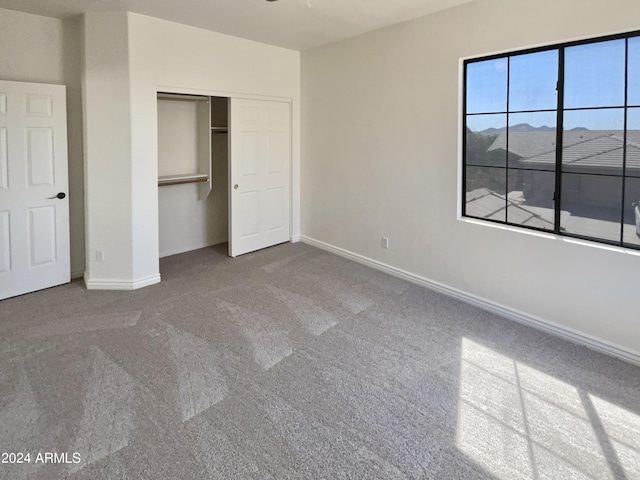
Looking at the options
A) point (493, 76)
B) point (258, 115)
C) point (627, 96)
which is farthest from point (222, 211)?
point (627, 96)

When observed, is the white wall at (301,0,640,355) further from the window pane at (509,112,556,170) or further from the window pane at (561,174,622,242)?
the window pane at (509,112,556,170)

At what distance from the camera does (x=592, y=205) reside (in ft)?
10.0

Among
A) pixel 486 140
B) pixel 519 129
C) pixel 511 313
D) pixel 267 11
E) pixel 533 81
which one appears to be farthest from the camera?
pixel 267 11

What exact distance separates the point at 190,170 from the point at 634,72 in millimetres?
4557

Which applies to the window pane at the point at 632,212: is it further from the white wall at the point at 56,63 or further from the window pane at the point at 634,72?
the white wall at the point at 56,63

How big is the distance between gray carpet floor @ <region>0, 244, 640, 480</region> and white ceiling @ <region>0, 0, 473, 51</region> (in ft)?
8.66

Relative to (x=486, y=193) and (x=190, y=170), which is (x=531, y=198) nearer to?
(x=486, y=193)

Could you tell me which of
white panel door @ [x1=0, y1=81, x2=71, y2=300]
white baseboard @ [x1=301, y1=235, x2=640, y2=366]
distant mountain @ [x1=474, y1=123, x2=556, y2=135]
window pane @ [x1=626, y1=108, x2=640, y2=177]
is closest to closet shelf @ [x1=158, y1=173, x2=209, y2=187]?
white panel door @ [x1=0, y1=81, x2=71, y2=300]

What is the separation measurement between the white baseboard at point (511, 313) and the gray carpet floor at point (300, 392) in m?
0.08

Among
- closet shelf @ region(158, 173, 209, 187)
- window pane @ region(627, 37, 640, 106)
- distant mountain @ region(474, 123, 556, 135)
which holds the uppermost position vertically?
window pane @ region(627, 37, 640, 106)

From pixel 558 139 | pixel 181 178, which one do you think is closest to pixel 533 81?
pixel 558 139

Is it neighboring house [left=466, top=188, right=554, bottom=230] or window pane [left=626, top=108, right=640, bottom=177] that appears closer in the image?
window pane [left=626, top=108, right=640, bottom=177]

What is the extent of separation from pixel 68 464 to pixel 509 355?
2.75 m

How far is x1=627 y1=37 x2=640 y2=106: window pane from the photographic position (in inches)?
107
